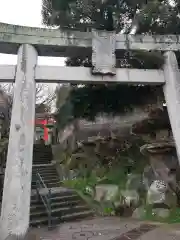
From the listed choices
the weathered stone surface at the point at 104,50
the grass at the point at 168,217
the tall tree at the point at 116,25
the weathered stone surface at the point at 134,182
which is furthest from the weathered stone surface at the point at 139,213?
the weathered stone surface at the point at 104,50

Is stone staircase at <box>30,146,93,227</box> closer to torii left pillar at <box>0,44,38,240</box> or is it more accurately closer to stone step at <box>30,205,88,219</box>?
stone step at <box>30,205,88,219</box>

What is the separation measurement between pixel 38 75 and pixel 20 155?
1.73 meters

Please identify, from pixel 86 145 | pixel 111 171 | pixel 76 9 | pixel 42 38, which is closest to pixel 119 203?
pixel 111 171

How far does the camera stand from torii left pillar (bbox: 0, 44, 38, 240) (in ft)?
14.9

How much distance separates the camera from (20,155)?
4.85m

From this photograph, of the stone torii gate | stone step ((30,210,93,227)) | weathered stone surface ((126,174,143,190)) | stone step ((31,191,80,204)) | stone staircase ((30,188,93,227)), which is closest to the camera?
the stone torii gate

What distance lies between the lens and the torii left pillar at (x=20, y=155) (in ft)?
14.9

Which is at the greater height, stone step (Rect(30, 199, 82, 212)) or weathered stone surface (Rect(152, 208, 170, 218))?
stone step (Rect(30, 199, 82, 212))

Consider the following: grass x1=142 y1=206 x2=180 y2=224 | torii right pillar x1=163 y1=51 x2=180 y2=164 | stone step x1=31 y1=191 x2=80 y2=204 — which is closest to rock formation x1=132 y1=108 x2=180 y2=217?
grass x1=142 y1=206 x2=180 y2=224

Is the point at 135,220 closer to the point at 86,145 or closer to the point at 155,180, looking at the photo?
the point at 155,180

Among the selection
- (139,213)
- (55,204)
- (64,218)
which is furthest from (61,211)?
(139,213)

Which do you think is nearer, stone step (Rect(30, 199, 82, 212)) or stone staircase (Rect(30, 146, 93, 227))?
stone staircase (Rect(30, 146, 93, 227))

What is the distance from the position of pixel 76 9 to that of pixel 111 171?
525 centimetres

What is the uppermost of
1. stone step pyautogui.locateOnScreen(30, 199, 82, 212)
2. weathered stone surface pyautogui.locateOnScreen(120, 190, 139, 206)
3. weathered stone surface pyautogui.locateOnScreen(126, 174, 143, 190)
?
weathered stone surface pyautogui.locateOnScreen(126, 174, 143, 190)
